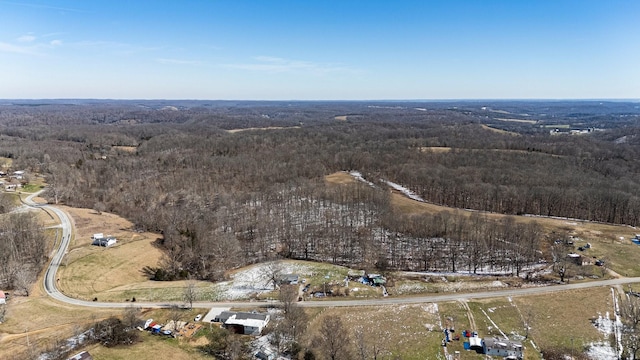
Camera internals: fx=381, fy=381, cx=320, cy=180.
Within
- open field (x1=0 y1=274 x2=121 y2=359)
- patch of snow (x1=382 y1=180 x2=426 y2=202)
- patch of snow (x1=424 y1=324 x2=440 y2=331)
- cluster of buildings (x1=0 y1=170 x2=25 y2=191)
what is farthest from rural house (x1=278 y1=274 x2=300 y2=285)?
cluster of buildings (x1=0 y1=170 x2=25 y2=191)

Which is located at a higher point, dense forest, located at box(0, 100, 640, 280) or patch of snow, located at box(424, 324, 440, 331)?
dense forest, located at box(0, 100, 640, 280)

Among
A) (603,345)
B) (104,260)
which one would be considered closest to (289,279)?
(104,260)

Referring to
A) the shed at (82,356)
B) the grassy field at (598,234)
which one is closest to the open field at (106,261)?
the shed at (82,356)

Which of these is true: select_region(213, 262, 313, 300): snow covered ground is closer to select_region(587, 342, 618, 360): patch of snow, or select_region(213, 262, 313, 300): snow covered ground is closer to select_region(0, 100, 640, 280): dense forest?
select_region(0, 100, 640, 280): dense forest

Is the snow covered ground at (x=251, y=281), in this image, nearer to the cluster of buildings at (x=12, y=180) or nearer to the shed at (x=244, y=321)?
the shed at (x=244, y=321)

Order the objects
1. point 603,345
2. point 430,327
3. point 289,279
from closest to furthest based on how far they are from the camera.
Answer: point 603,345
point 430,327
point 289,279

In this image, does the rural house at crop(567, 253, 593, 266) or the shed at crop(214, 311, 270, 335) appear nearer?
the shed at crop(214, 311, 270, 335)

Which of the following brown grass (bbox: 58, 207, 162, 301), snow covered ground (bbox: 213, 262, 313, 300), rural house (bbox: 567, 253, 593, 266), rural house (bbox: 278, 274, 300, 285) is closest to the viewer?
snow covered ground (bbox: 213, 262, 313, 300)

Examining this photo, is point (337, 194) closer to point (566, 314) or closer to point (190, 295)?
point (190, 295)

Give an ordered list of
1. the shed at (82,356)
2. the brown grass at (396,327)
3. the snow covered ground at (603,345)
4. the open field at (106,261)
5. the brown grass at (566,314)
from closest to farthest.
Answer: the shed at (82,356), the snow covered ground at (603,345), the brown grass at (396,327), the brown grass at (566,314), the open field at (106,261)

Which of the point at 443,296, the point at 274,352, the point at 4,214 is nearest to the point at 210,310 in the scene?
the point at 274,352
